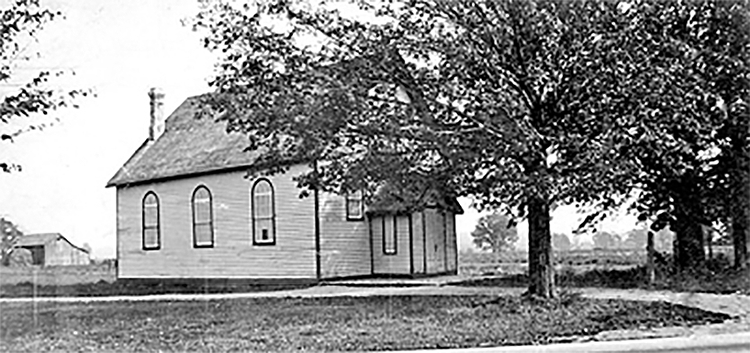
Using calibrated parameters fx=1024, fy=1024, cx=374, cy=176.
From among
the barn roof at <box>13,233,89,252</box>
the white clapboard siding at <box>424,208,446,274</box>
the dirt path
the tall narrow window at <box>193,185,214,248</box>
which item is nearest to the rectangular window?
the white clapboard siding at <box>424,208,446,274</box>

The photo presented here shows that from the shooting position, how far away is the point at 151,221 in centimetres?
1838

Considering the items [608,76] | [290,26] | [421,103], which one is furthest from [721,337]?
[290,26]

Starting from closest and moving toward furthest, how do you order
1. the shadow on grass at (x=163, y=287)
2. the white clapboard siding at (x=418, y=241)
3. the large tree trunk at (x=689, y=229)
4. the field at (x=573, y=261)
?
the shadow on grass at (x=163, y=287), the field at (x=573, y=261), the large tree trunk at (x=689, y=229), the white clapboard siding at (x=418, y=241)

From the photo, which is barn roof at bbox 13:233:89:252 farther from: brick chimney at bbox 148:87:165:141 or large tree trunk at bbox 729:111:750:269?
large tree trunk at bbox 729:111:750:269

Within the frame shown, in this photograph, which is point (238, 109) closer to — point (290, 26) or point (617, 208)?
point (290, 26)

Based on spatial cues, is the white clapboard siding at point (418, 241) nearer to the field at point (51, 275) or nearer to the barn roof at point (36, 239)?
the field at point (51, 275)

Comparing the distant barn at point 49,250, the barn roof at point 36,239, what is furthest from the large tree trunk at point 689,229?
the barn roof at point 36,239

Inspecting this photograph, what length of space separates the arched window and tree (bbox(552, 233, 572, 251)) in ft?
22.7

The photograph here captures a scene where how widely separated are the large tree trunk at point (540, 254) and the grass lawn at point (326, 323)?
25cm

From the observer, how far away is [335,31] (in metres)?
10.7

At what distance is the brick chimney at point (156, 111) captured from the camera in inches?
382

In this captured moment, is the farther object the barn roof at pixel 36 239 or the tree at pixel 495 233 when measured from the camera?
the tree at pixel 495 233

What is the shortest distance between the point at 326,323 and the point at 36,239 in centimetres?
288

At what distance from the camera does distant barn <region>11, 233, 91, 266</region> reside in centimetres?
857
